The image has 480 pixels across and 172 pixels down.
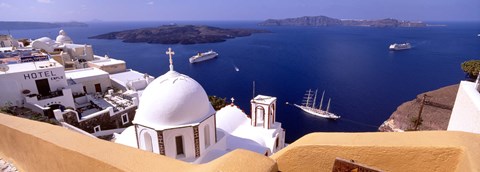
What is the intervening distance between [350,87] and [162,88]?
45.4 meters

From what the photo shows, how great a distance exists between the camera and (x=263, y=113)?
17.3 m

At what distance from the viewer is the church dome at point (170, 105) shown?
1139 cm

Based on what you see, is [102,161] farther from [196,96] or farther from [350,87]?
[350,87]

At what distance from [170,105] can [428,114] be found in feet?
111

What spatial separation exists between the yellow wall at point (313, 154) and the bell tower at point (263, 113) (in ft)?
41.8

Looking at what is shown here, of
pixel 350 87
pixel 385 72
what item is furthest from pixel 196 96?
pixel 385 72

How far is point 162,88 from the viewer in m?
11.7

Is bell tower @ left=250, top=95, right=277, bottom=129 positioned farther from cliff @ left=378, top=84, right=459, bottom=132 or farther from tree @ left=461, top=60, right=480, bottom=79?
tree @ left=461, top=60, right=480, bottom=79

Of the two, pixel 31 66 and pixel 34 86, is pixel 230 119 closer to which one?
pixel 34 86

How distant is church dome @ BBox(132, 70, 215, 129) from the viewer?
11.4 meters

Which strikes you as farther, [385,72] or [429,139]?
[385,72]

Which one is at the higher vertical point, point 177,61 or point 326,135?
point 326,135

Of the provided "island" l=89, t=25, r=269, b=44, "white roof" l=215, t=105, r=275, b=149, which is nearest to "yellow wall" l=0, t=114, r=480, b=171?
"white roof" l=215, t=105, r=275, b=149

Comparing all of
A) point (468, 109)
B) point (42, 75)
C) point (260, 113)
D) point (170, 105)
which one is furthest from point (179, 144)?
point (42, 75)
